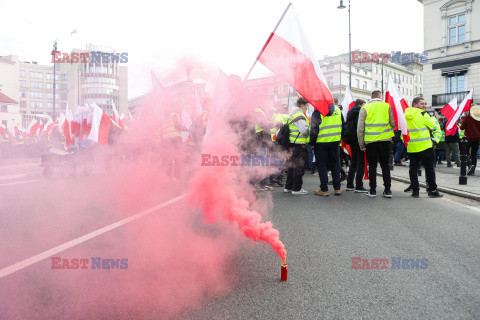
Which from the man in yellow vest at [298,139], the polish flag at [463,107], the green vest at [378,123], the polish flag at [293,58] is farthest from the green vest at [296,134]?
the polish flag at [463,107]

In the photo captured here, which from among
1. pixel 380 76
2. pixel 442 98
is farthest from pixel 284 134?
pixel 380 76

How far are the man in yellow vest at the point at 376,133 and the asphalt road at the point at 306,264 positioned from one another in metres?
0.88

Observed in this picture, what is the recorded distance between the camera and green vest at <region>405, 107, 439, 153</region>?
23.7 feet

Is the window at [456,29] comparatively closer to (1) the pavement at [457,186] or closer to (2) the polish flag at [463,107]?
(2) the polish flag at [463,107]

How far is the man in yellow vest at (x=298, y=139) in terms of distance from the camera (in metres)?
7.39

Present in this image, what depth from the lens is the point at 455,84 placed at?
109ft

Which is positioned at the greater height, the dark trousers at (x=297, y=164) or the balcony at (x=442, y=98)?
the balcony at (x=442, y=98)

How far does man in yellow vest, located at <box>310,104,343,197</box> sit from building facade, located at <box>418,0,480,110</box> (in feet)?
99.7

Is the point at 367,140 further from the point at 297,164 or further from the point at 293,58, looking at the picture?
the point at 293,58

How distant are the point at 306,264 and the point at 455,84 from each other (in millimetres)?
36296

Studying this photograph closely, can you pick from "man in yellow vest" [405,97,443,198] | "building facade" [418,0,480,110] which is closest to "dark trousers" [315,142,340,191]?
"man in yellow vest" [405,97,443,198]

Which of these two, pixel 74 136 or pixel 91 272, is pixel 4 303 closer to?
pixel 91 272

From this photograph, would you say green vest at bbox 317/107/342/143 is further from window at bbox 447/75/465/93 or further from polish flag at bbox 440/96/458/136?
window at bbox 447/75/465/93

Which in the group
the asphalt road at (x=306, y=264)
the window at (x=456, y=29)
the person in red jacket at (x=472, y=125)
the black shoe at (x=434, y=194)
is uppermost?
the window at (x=456, y=29)
